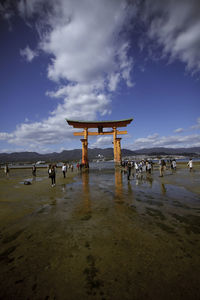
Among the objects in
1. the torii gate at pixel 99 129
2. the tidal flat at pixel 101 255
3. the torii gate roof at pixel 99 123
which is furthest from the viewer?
the torii gate at pixel 99 129

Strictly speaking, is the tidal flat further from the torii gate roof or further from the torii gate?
the torii gate roof

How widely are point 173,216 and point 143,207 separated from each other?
3.44ft

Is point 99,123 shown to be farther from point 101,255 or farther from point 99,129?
point 101,255

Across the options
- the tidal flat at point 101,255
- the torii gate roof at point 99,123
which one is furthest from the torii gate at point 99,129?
the tidal flat at point 101,255

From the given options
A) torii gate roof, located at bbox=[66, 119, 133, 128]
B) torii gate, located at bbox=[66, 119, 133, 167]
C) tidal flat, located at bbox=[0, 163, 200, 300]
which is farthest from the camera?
torii gate, located at bbox=[66, 119, 133, 167]

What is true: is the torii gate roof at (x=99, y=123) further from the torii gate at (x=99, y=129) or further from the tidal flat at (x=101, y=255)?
the tidal flat at (x=101, y=255)

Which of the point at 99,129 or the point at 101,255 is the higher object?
the point at 99,129

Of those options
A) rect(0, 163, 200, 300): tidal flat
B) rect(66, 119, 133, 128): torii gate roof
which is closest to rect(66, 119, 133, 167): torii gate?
rect(66, 119, 133, 128): torii gate roof

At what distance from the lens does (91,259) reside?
2129 millimetres

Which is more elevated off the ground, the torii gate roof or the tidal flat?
the torii gate roof

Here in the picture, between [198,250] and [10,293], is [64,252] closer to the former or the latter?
[10,293]

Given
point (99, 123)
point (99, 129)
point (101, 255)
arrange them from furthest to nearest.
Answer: point (99, 129) < point (99, 123) < point (101, 255)

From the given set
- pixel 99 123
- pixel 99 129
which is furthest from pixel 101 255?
pixel 99 129

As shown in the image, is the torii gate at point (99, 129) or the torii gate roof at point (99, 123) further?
the torii gate at point (99, 129)
